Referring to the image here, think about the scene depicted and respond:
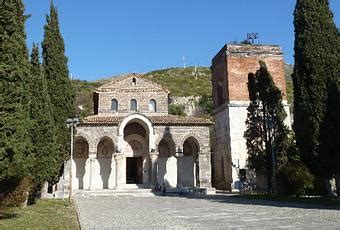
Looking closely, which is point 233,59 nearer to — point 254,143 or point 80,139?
point 254,143

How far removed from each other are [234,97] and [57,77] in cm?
1651

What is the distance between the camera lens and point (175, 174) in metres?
36.9

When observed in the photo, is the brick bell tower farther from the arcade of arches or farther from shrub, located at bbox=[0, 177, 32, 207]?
shrub, located at bbox=[0, 177, 32, 207]

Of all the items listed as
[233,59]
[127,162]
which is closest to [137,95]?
[127,162]

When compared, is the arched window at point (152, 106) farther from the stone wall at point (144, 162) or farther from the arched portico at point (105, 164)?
the arched portico at point (105, 164)

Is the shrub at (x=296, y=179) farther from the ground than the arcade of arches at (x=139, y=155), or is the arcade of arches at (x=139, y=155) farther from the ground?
the arcade of arches at (x=139, y=155)

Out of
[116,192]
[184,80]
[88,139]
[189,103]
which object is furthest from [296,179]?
[184,80]

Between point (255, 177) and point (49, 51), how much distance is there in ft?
64.5

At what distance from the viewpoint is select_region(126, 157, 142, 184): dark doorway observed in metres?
37.6

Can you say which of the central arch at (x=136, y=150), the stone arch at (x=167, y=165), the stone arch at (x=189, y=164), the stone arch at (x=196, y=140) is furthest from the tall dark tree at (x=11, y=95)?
the stone arch at (x=189, y=164)

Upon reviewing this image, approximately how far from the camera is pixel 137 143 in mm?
37062

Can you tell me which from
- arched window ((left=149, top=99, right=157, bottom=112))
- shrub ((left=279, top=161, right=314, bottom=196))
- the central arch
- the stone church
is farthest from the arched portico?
shrub ((left=279, top=161, right=314, bottom=196))

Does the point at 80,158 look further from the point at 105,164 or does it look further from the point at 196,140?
the point at 196,140

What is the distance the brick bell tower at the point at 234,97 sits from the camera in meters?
35.8
